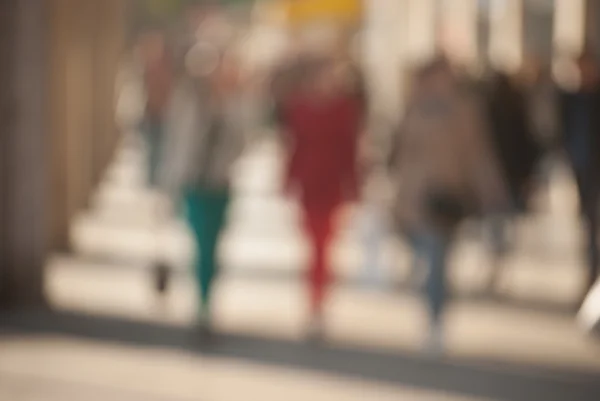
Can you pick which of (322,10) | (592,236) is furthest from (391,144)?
(322,10)

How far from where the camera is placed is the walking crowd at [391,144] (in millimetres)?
4816

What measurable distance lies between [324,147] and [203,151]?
2.17ft

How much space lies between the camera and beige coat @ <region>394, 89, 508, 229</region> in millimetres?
4777

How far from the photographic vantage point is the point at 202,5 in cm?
838

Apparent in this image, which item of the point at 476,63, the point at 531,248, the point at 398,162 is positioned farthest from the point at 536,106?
the point at 531,248

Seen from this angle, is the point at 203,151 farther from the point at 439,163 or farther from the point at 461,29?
the point at 461,29

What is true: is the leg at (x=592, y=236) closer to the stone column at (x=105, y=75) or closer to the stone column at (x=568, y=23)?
the stone column at (x=568, y=23)

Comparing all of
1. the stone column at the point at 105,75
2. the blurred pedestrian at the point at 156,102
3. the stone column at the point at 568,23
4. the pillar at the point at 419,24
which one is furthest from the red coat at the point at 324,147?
the pillar at the point at 419,24

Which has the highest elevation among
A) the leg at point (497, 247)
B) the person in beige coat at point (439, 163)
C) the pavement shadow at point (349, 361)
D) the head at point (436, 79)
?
the head at point (436, 79)

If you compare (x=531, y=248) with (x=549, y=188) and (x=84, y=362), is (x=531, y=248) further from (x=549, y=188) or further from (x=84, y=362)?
(x=84, y=362)

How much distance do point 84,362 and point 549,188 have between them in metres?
4.22

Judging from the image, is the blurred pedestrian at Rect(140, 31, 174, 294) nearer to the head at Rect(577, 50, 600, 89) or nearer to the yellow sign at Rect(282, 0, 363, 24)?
the yellow sign at Rect(282, 0, 363, 24)

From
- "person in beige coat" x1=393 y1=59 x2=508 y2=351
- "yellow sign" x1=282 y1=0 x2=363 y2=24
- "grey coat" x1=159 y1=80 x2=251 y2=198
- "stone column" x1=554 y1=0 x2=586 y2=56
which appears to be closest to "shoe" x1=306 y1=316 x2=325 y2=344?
"person in beige coat" x1=393 y1=59 x2=508 y2=351

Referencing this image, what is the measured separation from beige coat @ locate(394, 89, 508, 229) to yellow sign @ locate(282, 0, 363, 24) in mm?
3124
